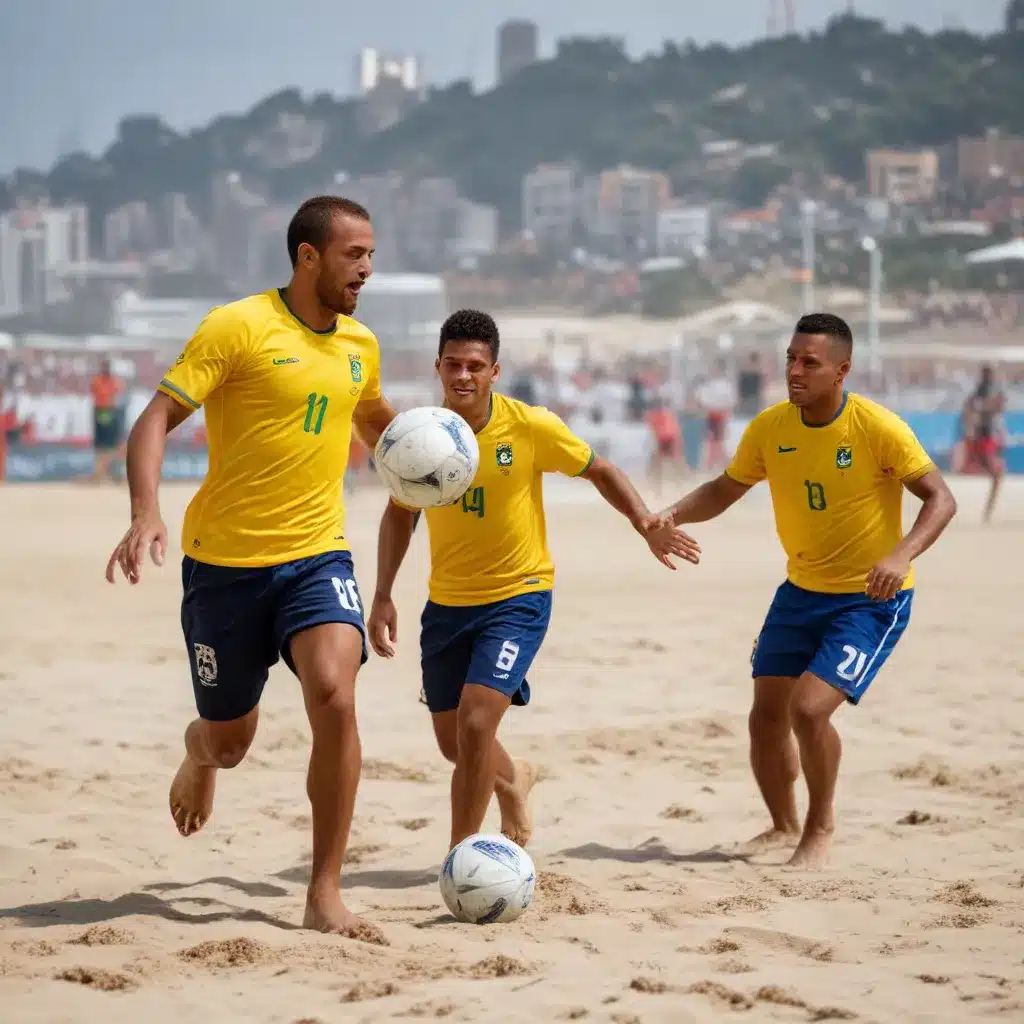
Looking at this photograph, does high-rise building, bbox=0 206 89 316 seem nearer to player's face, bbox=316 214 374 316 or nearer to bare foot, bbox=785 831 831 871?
player's face, bbox=316 214 374 316

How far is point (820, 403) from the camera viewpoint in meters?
6.08

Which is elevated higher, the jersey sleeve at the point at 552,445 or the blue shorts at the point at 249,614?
the jersey sleeve at the point at 552,445

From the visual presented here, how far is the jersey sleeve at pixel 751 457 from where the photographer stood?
20.3 feet

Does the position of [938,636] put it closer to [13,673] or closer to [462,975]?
[13,673]

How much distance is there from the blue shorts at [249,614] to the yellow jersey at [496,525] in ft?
1.98

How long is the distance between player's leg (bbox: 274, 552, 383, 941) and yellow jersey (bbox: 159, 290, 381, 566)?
0.13m

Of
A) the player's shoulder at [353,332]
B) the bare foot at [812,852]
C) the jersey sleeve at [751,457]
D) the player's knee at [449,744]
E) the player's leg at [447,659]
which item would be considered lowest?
the bare foot at [812,852]

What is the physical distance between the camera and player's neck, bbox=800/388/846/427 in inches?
238

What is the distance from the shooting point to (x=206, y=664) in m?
5.12

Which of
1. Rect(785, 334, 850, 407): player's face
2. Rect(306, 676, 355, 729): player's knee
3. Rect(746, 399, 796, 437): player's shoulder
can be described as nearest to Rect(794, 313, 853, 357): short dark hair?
Rect(785, 334, 850, 407): player's face

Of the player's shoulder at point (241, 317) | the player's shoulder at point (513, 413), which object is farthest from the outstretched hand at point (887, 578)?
the player's shoulder at point (241, 317)

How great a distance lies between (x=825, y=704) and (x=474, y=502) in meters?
1.38

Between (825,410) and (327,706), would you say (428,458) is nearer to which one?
(327,706)

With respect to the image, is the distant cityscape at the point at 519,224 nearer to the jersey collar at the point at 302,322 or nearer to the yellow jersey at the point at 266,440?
the jersey collar at the point at 302,322
